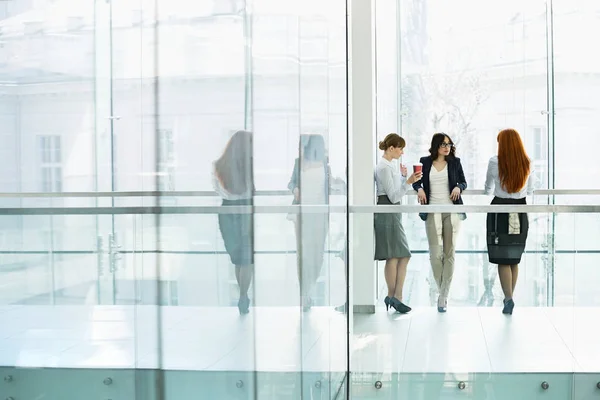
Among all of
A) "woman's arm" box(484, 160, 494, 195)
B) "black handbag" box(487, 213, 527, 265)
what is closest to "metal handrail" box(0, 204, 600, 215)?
"black handbag" box(487, 213, 527, 265)

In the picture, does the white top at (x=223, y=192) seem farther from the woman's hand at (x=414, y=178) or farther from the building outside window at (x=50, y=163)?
the woman's hand at (x=414, y=178)

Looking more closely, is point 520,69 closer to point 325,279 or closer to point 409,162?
point 409,162

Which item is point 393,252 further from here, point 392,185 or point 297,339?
point 297,339

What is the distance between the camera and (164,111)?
3.67ft

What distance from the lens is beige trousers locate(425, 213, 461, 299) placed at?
15.3ft

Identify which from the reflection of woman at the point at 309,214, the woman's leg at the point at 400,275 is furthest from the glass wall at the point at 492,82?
the reflection of woman at the point at 309,214

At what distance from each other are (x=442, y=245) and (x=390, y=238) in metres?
0.29

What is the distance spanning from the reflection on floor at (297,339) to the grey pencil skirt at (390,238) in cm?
34

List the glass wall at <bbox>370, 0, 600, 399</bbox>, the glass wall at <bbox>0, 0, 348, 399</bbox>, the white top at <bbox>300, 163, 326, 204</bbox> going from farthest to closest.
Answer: the glass wall at <bbox>370, 0, 600, 399</bbox>
the white top at <bbox>300, 163, 326, 204</bbox>
the glass wall at <bbox>0, 0, 348, 399</bbox>

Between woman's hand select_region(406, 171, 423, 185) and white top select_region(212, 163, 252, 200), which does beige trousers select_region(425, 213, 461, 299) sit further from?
white top select_region(212, 163, 252, 200)

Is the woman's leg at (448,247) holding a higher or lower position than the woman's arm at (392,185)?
lower

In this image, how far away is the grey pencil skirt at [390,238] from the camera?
463 cm

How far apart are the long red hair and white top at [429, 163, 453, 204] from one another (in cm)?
34

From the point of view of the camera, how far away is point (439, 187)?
18.0 feet
